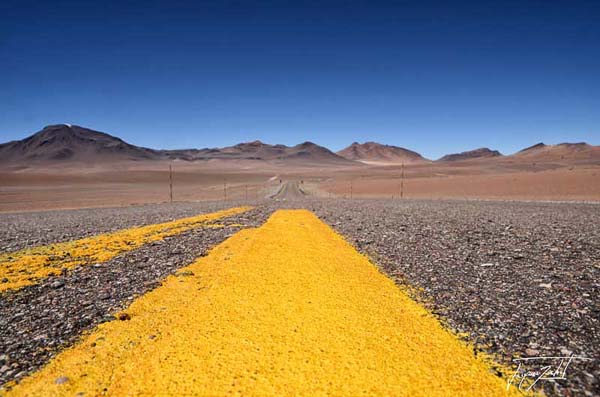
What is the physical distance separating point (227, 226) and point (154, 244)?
12.8 ft

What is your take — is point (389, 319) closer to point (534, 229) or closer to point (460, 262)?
point (460, 262)

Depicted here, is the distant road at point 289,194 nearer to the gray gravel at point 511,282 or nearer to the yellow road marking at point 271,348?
the gray gravel at point 511,282

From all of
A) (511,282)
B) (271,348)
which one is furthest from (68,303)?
(511,282)

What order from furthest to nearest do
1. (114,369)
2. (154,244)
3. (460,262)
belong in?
(154,244), (460,262), (114,369)

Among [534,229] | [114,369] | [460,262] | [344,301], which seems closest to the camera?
[114,369]

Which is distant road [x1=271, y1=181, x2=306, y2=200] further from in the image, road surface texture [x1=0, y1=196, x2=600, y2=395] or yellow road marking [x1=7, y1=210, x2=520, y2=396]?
yellow road marking [x1=7, y1=210, x2=520, y2=396]

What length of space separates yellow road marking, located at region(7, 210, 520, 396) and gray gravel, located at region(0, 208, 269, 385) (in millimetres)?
307

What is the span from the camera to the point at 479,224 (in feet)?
40.2

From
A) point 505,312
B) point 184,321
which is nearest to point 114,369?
point 184,321

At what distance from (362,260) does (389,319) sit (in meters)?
2.99

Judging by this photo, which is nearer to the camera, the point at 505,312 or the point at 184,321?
the point at 184,321

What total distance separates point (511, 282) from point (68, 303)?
701 centimetres

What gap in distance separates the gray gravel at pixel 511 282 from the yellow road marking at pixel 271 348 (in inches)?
21.4

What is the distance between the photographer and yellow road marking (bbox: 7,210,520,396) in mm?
2844
